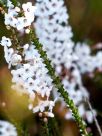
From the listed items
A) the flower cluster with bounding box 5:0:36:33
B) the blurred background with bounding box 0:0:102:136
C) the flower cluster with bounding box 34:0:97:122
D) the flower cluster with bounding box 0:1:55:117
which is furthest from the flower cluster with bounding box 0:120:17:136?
the flower cluster with bounding box 5:0:36:33

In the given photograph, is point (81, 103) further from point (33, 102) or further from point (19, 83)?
point (19, 83)

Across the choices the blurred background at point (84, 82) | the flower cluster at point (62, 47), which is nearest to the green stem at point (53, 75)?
the blurred background at point (84, 82)

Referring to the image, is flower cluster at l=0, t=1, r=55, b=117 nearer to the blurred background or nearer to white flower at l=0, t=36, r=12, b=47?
white flower at l=0, t=36, r=12, b=47

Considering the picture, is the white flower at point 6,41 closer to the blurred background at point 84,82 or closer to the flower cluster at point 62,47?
the blurred background at point 84,82

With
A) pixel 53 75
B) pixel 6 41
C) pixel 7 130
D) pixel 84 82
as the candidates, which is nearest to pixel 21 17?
pixel 6 41

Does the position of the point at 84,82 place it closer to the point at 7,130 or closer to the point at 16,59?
the point at 7,130
